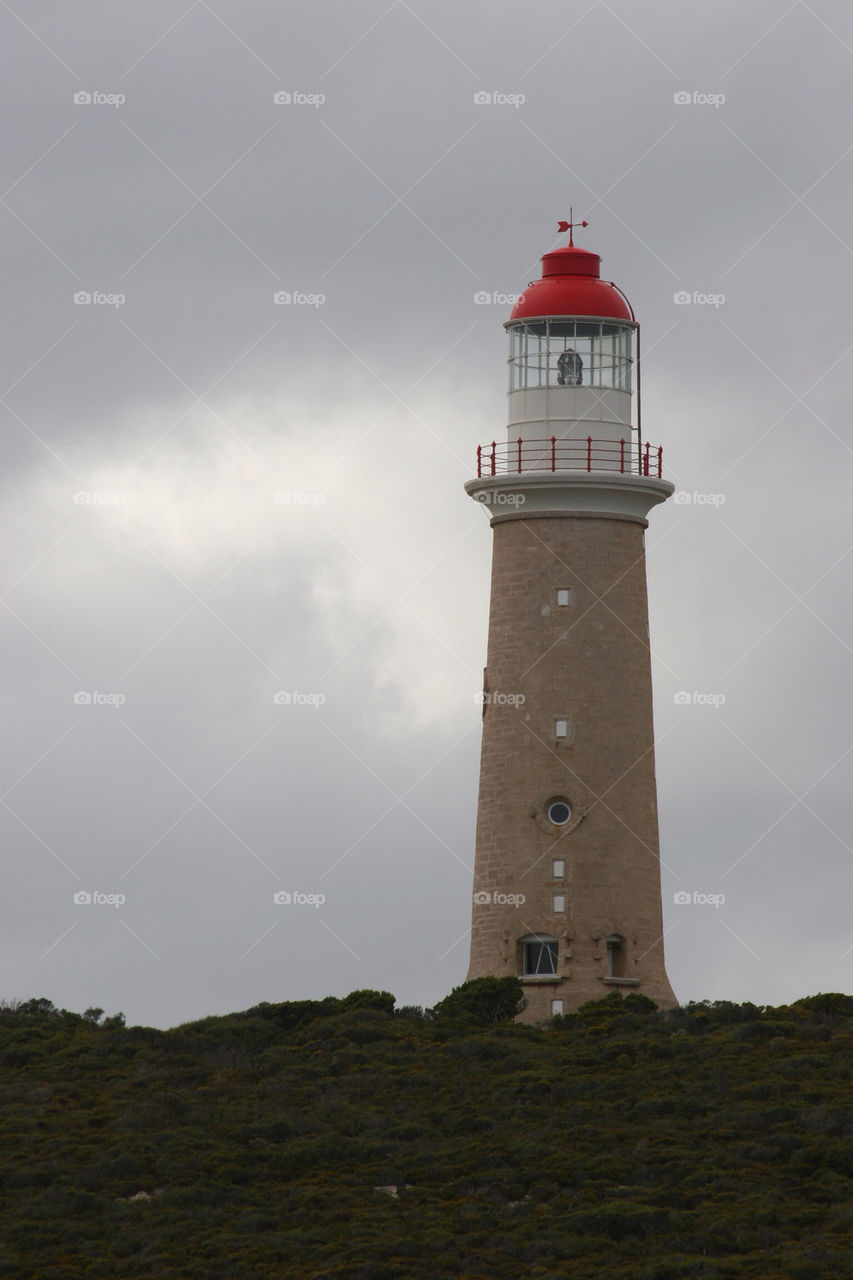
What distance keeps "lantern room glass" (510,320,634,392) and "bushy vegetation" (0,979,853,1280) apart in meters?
10.7

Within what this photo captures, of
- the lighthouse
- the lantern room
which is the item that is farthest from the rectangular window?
the lantern room

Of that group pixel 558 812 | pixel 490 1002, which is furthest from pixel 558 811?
pixel 490 1002

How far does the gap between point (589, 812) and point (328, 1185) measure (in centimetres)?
1125

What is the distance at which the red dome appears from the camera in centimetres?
4891

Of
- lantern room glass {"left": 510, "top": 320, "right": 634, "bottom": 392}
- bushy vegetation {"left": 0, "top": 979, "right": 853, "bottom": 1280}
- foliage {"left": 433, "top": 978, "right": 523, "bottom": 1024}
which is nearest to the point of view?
bushy vegetation {"left": 0, "top": 979, "right": 853, "bottom": 1280}

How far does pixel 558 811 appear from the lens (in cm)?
4753

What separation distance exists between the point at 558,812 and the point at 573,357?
813cm

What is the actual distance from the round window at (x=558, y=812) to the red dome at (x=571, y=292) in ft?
28.4

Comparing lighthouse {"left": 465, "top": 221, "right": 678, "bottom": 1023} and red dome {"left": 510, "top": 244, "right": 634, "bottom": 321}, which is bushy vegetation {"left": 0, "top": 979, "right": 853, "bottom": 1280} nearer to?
lighthouse {"left": 465, "top": 221, "right": 678, "bottom": 1023}

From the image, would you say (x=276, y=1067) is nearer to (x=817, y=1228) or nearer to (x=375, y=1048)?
(x=375, y=1048)

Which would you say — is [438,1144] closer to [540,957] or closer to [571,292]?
[540,957]

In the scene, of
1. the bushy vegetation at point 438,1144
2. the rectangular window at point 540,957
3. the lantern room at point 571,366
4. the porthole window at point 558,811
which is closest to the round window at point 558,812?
the porthole window at point 558,811

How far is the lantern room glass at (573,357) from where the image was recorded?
4900 cm

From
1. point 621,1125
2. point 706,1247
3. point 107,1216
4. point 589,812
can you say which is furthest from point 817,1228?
point 589,812
